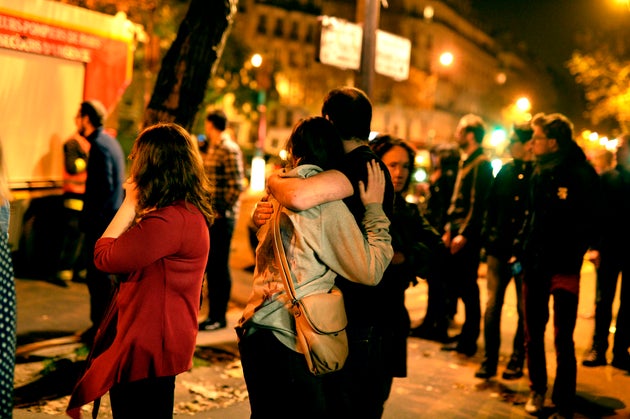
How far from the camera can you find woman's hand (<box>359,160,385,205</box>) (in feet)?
10.3

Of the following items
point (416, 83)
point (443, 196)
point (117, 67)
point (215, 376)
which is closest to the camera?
point (215, 376)

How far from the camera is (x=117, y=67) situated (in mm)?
9875

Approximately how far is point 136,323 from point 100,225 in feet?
10.5

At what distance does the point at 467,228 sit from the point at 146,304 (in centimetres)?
445

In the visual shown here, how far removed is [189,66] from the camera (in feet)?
20.5

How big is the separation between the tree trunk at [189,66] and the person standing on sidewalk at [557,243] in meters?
2.94

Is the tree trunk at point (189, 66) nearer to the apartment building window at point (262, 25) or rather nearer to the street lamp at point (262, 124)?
the street lamp at point (262, 124)

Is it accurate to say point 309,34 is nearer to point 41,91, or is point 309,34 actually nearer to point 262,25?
point 262,25

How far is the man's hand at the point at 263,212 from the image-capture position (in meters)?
3.28

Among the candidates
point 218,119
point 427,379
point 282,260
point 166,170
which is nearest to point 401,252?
point 282,260

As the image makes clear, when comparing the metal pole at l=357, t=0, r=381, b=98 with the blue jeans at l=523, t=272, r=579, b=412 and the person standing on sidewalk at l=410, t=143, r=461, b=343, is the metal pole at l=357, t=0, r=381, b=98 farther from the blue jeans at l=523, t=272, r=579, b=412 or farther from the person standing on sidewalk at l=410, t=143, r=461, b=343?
the blue jeans at l=523, t=272, r=579, b=412

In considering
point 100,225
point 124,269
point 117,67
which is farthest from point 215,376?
point 117,67

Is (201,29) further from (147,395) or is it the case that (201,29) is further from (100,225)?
(147,395)

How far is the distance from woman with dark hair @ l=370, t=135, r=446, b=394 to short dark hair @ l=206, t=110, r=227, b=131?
10.3 feet
